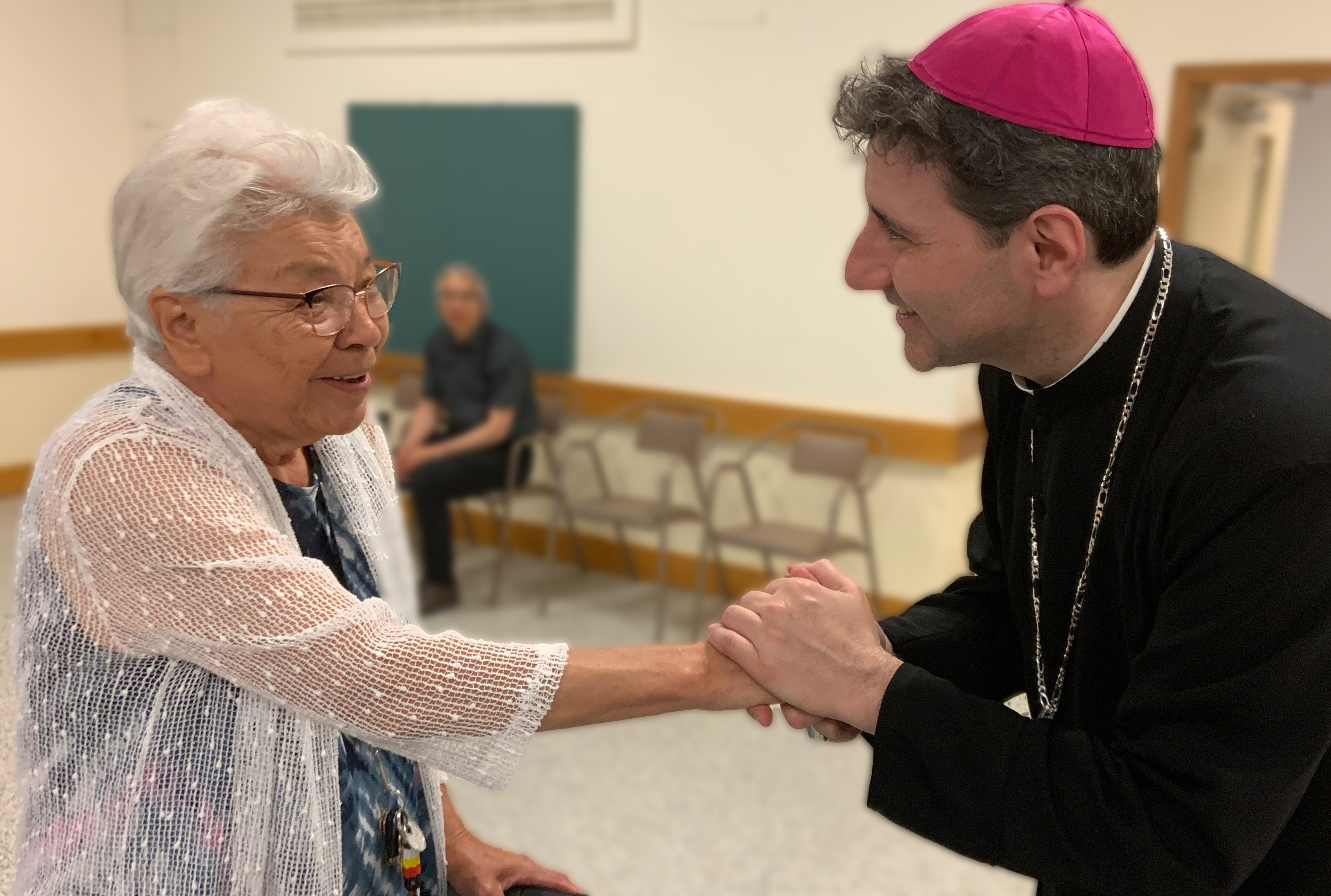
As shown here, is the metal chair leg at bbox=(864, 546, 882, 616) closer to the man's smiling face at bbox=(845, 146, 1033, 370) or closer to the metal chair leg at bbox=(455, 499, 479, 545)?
the metal chair leg at bbox=(455, 499, 479, 545)

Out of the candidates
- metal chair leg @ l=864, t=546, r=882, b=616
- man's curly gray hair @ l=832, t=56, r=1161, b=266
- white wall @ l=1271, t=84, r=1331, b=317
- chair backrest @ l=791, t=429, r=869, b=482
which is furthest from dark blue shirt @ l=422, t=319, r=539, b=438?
white wall @ l=1271, t=84, r=1331, b=317

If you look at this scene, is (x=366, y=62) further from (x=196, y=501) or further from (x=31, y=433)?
(x=196, y=501)

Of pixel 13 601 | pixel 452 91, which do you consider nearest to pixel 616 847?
pixel 13 601

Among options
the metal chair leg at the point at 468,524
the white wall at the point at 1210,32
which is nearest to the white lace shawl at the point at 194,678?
the white wall at the point at 1210,32

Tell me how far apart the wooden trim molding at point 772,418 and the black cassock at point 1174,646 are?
9.90ft

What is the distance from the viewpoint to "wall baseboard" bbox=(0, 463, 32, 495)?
6.25 metres

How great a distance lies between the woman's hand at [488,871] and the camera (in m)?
1.51

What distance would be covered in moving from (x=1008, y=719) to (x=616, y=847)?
6.97 ft

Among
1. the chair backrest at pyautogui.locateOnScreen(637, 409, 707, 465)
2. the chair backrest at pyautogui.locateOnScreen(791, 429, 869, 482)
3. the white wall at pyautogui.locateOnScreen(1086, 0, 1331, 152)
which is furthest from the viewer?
the chair backrest at pyautogui.locateOnScreen(637, 409, 707, 465)

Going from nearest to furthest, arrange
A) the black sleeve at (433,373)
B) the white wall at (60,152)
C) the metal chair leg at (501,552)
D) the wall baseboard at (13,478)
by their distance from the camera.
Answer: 1. the metal chair leg at (501,552)
2. the black sleeve at (433,373)
3. the white wall at (60,152)
4. the wall baseboard at (13,478)

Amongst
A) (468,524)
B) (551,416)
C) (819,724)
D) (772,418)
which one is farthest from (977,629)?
(468,524)

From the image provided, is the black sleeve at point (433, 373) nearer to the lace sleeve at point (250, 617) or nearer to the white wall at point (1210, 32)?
the white wall at point (1210, 32)

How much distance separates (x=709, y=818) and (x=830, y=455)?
1.68 m

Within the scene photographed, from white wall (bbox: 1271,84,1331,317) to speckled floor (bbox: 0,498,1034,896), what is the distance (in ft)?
17.8
